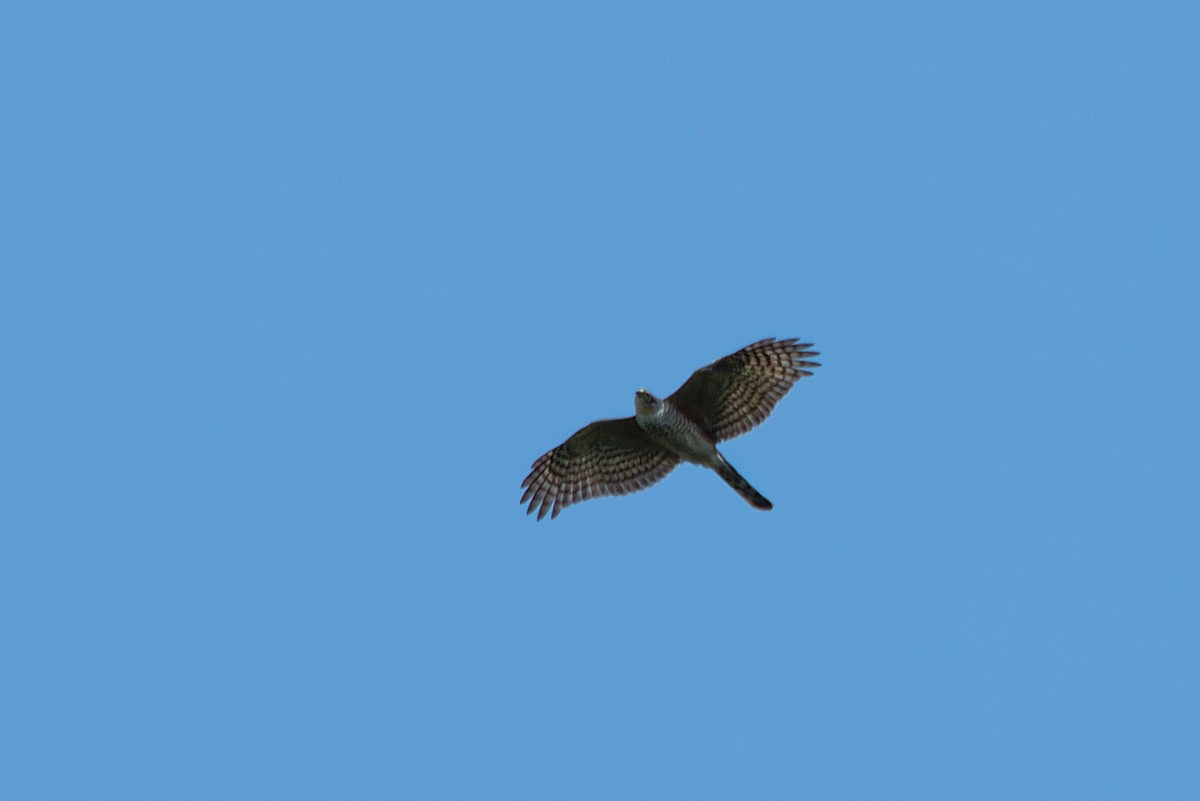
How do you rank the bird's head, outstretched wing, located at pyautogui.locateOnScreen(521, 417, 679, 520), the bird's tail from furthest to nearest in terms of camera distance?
outstretched wing, located at pyautogui.locateOnScreen(521, 417, 679, 520)
the bird's tail
the bird's head

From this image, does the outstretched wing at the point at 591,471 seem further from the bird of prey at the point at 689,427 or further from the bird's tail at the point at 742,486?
the bird's tail at the point at 742,486

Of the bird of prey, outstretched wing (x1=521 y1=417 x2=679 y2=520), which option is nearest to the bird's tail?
the bird of prey

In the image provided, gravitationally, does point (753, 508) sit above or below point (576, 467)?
below

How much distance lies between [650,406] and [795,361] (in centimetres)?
184

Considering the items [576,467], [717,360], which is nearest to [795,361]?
[717,360]

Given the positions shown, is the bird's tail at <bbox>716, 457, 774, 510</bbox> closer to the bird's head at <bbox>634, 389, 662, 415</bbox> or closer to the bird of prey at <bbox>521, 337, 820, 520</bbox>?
the bird of prey at <bbox>521, 337, 820, 520</bbox>

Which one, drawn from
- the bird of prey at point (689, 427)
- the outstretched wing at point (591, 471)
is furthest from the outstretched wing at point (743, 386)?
the outstretched wing at point (591, 471)

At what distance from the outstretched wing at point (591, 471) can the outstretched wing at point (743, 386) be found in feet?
2.74

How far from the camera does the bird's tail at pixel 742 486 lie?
73.6 feet

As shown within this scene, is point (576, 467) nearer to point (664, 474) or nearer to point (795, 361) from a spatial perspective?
point (664, 474)

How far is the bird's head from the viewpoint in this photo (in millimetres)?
21906

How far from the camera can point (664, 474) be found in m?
23.1

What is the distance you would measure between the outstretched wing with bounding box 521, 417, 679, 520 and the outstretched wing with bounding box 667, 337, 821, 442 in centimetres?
84

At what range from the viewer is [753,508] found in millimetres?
22516
